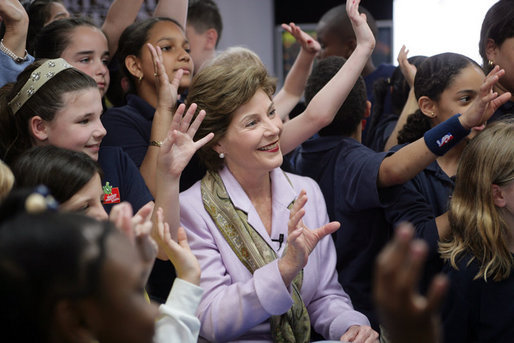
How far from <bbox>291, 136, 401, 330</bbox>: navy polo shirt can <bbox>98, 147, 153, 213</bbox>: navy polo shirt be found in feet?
2.48

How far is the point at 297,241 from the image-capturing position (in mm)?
1738

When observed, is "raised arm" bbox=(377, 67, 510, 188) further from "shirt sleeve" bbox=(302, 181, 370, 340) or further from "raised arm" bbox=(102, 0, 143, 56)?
"raised arm" bbox=(102, 0, 143, 56)

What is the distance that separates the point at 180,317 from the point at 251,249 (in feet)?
1.73

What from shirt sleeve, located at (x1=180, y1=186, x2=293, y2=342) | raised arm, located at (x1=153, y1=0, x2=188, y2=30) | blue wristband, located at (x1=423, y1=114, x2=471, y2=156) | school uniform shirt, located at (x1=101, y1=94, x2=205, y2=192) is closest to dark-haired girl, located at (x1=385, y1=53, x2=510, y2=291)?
blue wristband, located at (x1=423, y1=114, x2=471, y2=156)

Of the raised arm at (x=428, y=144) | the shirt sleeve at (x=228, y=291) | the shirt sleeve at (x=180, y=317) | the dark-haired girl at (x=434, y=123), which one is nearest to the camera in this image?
the shirt sleeve at (x=180, y=317)

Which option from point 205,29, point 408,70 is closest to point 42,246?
point 408,70

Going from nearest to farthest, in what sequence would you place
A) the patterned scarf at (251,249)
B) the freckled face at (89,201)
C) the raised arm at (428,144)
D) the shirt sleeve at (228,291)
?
the freckled face at (89,201) → the shirt sleeve at (228,291) → the patterned scarf at (251,249) → the raised arm at (428,144)

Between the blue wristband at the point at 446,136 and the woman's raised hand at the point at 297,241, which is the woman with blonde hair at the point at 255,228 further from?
the blue wristband at the point at 446,136

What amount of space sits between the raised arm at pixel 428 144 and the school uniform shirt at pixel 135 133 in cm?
72

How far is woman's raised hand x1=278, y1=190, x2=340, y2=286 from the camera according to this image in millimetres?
1741

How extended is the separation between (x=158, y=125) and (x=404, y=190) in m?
0.92

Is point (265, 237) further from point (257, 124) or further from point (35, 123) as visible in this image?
point (35, 123)

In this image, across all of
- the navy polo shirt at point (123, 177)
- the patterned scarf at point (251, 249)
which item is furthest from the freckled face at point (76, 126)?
the patterned scarf at point (251, 249)

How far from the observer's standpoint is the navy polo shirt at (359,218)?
228cm
